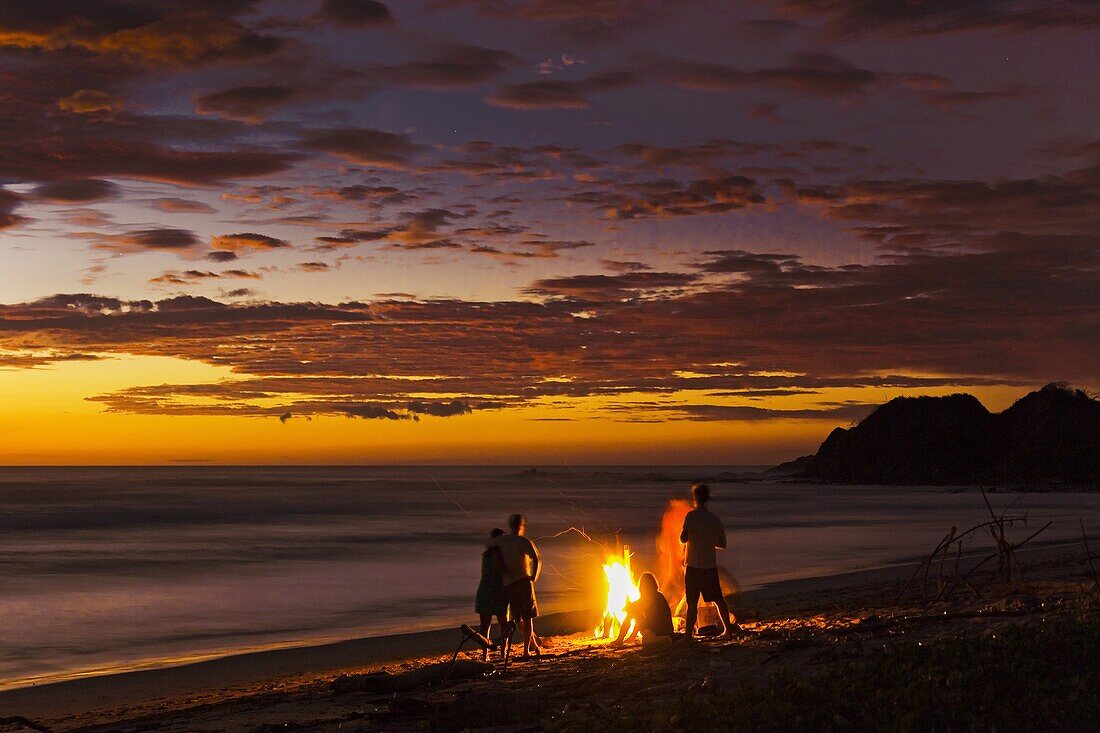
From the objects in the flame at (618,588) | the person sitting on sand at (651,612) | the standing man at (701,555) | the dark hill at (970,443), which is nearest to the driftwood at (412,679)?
the person sitting on sand at (651,612)

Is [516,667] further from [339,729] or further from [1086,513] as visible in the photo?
[1086,513]

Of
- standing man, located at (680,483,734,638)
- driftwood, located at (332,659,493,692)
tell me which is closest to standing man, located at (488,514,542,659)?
driftwood, located at (332,659,493,692)

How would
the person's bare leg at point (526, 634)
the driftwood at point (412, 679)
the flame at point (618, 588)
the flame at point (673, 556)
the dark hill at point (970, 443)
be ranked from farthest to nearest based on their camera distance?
the dark hill at point (970, 443) → the flame at point (673, 556) → the flame at point (618, 588) → the person's bare leg at point (526, 634) → the driftwood at point (412, 679)

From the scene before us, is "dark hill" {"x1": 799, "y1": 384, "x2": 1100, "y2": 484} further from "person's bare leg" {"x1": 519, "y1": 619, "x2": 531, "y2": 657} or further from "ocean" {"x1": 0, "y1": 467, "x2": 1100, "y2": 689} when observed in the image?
"person's bare leg" {"x1": 519, "y1": 619, "x2": 531, "y2": 657}

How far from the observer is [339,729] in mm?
9805

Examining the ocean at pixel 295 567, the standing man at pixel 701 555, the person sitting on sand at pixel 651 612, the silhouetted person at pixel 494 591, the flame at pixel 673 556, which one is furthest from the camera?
the ocean at pixel 295 567

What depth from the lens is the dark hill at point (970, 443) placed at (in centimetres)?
13262

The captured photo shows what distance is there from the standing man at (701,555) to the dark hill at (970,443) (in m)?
127

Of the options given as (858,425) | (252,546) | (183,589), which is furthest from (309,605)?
(858,425)

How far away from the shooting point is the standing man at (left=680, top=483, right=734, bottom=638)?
42.7ft

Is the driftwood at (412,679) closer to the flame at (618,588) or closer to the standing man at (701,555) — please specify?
the flame at (618,588)

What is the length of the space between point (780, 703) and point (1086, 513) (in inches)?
2345

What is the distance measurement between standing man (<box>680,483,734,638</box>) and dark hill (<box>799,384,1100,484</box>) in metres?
127

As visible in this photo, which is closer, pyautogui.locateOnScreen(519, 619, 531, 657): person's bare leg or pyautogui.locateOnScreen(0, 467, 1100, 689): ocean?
pyautogui.locateOnScreen(519, 619, 531, 657): person's bare leg
